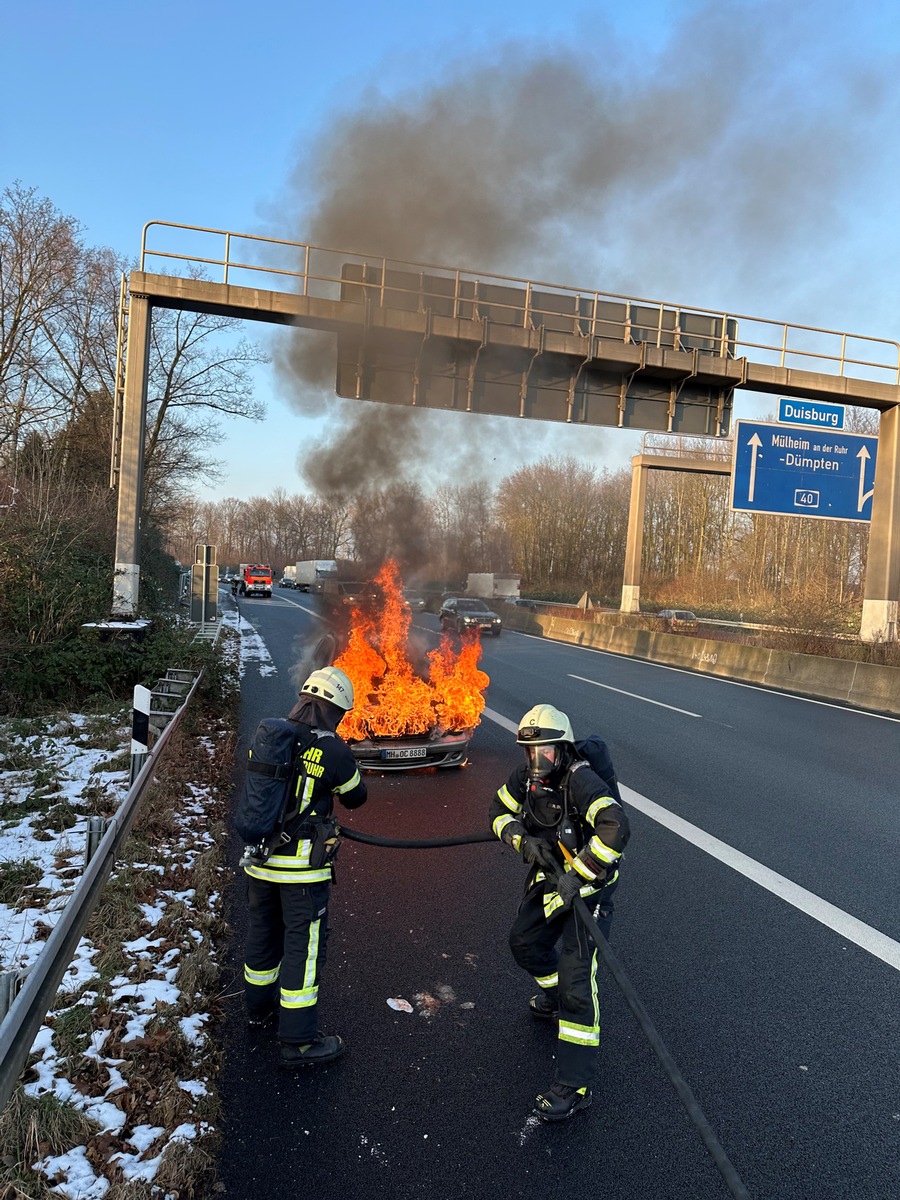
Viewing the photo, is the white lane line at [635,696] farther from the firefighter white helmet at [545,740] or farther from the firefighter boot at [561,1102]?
the firefighter boot at [561,1102]

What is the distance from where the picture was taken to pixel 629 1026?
347cm

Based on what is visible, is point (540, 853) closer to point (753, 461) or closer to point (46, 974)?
point (46, 974)

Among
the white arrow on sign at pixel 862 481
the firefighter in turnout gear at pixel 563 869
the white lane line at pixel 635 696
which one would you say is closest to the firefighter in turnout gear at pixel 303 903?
the firefighter in turnout gear at pixel 563 869

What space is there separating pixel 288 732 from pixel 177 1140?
142 cm

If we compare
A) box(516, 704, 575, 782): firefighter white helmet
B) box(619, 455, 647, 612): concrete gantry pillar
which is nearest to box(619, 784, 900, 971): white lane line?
box(516, 704, 575, 782): firefighter white helmet

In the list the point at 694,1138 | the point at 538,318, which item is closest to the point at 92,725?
the point at 694,1138

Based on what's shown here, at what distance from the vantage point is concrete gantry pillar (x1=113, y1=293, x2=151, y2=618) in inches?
511

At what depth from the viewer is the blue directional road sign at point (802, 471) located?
17234 mm

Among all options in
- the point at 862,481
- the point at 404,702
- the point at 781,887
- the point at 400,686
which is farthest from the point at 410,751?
the point at 862,481

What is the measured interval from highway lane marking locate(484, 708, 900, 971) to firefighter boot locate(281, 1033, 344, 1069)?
291 cm

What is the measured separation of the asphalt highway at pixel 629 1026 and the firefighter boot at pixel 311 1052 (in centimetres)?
5

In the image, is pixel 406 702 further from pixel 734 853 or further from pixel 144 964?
pixel 144 964

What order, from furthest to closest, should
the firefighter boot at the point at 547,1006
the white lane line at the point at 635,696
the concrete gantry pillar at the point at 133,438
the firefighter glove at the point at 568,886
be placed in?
the concrete gantry pillar at the point at 133,438
the white lane line at the point at 635,696
the firefighter boot at the point at 547,1006
the firefighter glove at the point at 568,886

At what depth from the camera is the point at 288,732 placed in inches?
127
